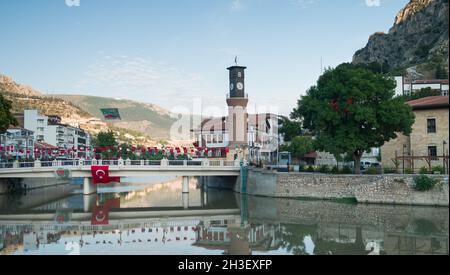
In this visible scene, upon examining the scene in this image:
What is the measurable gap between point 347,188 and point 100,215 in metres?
23.9

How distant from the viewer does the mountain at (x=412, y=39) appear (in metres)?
132

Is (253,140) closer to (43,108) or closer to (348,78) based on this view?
(348,78)

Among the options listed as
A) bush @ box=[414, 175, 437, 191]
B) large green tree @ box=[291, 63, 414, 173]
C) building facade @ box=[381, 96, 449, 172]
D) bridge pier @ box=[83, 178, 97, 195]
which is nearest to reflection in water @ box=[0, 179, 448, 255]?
bush @ box=[414, 175, 437, 191]

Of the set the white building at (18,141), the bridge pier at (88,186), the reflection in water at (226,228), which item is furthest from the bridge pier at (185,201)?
the white building at (18,141)

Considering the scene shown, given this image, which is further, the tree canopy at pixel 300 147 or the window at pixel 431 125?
the tree canopy at pixel 300 147

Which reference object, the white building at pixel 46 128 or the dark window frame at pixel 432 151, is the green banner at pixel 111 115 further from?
the dark window frame at pixel 432 151

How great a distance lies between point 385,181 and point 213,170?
21296mm

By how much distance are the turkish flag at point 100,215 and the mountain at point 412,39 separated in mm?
98607

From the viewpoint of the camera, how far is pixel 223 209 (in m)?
45.5

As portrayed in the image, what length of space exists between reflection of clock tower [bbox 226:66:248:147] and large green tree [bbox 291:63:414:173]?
23.1 meters

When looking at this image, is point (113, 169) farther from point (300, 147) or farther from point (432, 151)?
point (432, 151)

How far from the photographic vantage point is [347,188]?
4409 centimetres

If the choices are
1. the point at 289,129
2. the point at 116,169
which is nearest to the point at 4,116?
the point at 116,169
